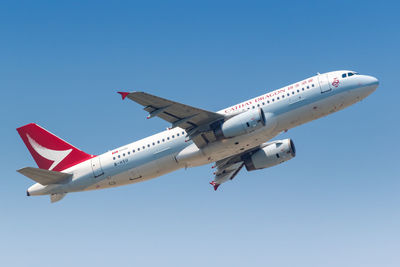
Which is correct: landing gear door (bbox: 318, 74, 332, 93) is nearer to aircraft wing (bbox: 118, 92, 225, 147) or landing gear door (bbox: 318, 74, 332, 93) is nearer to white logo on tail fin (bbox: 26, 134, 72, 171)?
aircraft wing (bbox: 118, 92, 225, 147)

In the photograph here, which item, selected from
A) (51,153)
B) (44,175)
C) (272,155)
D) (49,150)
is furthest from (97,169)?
(272,155)

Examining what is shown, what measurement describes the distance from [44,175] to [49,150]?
4038mm

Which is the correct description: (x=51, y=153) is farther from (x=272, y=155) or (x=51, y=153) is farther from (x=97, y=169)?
(x=272, y=155)

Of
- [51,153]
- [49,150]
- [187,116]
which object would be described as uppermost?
[49,150]

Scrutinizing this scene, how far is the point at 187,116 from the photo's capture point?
1774 inches

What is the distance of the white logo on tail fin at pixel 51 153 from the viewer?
50938 mm

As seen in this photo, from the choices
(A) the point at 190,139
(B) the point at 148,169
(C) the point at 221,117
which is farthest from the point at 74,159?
(C) the point at 221,117

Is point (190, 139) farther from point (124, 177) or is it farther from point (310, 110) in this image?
point (310, 110)

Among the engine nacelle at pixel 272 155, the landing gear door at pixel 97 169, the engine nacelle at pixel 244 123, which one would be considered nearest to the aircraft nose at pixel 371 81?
the engine nacelle at pixel 272 155

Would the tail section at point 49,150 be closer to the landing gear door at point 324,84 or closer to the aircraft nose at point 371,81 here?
the landing gear door at point 324,84

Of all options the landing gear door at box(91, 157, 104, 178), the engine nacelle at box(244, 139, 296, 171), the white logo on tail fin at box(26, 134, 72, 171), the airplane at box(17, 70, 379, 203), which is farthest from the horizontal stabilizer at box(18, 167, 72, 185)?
the engine nacelle at box(244, 139, 296, 171)

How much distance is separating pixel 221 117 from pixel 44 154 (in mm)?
18369

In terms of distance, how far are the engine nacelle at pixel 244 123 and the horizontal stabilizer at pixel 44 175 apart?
1574 cm

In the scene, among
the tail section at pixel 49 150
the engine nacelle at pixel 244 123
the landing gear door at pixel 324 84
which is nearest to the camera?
the engine nacelle at pixel 244 123
